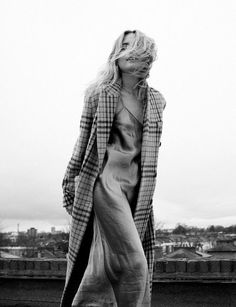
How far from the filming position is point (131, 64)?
4.01 meters

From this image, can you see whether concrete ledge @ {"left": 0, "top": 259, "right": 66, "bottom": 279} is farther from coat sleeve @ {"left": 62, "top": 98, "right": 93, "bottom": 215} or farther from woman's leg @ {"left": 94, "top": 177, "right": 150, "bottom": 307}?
woman's leg @ {"left": 94, "top": 177, "right": 150, "bottom": 307}

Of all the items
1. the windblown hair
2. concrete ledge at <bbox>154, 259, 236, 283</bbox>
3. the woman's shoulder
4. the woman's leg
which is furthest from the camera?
concrete ledge at <bbox>154, 259, 236, 283</bbox>

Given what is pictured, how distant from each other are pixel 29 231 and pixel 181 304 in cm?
10037

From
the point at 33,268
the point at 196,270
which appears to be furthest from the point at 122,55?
the point at 33,268

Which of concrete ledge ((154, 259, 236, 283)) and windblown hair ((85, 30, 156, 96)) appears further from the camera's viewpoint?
concrete ledge ((154, 259, 236, 283))

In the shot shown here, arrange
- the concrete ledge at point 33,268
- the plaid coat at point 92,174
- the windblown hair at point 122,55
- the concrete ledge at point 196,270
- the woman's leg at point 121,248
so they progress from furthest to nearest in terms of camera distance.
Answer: the concrete ledge at point 33,268 < the concrete ledge at point 196,270 < the windblown hair at point 122,55 < the plaid coat at point 92,174 < the woman's leg at point 121,248

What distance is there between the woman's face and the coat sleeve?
348 mm

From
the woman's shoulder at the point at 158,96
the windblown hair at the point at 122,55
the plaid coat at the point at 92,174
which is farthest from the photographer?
the woman's shoulder at the point at 158,96

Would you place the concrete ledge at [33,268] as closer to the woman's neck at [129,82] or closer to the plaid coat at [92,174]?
the plaid coat at [92,174]

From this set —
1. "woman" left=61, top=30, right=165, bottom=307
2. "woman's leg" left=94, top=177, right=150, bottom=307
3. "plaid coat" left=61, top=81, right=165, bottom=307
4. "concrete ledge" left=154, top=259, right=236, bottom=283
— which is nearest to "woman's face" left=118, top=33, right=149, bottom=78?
"woman" left=61, top=30, right=165, bottom=307

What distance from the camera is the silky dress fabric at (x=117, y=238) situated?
3.67 metres

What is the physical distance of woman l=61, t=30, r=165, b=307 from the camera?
3715 mm

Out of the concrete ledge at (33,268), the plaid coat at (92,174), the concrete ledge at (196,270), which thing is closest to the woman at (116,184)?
the plaid coat at (92,174)

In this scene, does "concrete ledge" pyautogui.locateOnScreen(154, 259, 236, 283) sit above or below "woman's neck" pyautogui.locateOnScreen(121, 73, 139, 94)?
below
